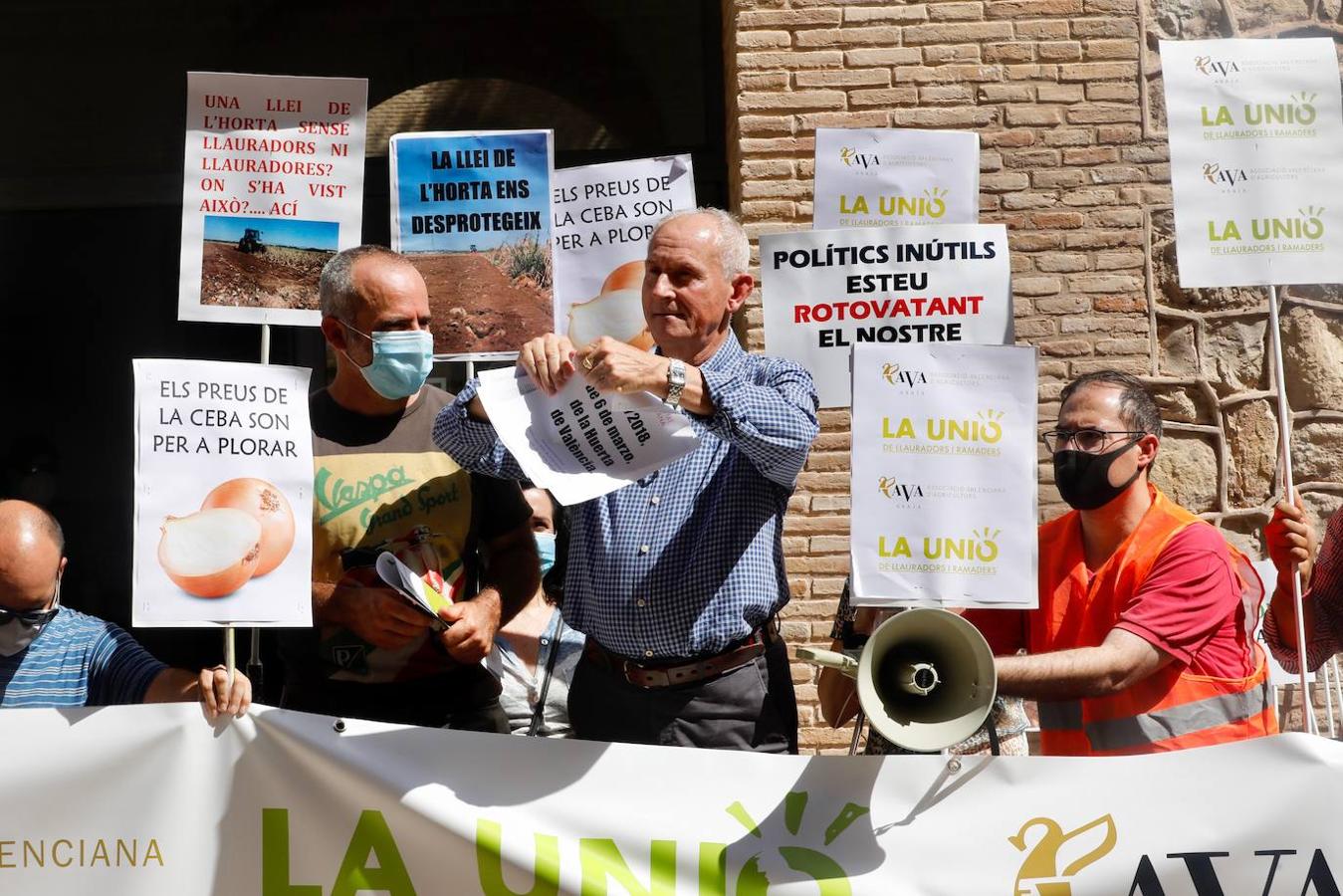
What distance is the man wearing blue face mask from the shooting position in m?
3.73

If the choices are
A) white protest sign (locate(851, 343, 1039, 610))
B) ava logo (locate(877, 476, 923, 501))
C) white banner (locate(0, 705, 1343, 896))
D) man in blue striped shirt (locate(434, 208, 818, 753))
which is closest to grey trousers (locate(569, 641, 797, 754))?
man in blue striped shirt (locate(434, 208, 818, 753))

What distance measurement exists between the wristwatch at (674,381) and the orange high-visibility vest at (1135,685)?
113cm

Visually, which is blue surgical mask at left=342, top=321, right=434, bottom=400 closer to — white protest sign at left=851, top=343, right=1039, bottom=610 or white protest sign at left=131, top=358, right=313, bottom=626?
white protest sign at left=131, top=358, right=313, bottom=626

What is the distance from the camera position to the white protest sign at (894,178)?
14.8 feet

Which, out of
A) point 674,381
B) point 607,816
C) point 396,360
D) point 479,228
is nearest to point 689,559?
point 674,381

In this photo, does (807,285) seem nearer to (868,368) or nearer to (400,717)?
(868,368)

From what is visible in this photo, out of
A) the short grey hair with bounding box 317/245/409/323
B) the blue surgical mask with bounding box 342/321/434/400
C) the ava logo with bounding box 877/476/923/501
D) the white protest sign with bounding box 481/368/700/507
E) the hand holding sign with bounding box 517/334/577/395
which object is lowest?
the ava logo with bounding box 877/476/923/501

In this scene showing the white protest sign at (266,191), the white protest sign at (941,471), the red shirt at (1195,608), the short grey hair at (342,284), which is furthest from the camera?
the white protest sign at (266,191)

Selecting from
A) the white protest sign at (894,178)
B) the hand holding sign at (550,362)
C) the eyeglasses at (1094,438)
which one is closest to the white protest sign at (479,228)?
the white protest sign at (894,178)

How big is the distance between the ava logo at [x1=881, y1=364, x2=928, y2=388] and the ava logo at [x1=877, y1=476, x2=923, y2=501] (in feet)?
0.71

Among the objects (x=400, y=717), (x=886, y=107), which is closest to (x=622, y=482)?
(x=400, y=717)

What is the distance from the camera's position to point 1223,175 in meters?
3.88

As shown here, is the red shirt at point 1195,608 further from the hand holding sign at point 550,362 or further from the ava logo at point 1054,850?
the hand holding sign at point 550,362

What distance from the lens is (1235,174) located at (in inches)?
153
